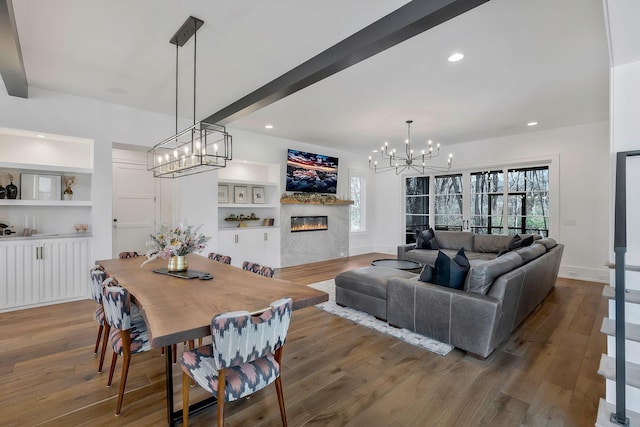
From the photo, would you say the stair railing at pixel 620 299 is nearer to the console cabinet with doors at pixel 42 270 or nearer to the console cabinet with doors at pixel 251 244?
the console cabinet with doors at pixel 251 244

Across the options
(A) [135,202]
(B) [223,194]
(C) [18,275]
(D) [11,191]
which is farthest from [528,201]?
(D) [11,191]

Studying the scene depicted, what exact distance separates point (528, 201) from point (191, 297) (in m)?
6.70

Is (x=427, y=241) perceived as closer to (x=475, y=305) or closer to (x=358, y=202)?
(x=358, y=202)

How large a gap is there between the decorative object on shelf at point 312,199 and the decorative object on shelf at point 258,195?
19.5 inches

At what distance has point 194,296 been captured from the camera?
196 cm

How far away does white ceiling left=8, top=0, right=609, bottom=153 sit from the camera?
7.65 feet

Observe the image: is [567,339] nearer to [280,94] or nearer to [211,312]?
[211,312]

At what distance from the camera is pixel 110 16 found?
2.39 m

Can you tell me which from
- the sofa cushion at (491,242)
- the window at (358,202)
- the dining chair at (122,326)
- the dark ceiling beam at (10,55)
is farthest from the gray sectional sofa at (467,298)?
the window at (358,202)

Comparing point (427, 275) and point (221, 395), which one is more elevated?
point (427, 275)

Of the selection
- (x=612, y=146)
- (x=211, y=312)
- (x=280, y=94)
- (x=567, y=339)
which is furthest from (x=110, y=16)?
(x=567, y=339)

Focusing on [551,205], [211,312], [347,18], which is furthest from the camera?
Result: [551,205]

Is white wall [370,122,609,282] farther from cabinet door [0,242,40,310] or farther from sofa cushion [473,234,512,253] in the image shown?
cabinet door [0,242,40,310]

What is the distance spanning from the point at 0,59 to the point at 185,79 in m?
1.56
